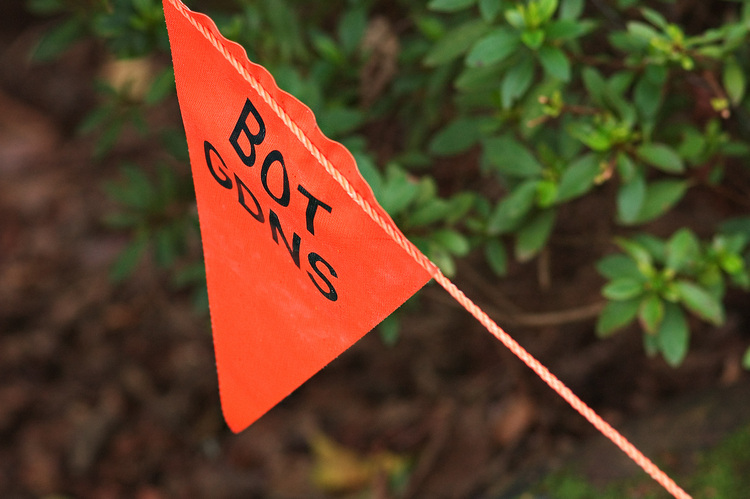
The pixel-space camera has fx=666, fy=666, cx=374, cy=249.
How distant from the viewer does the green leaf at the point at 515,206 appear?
1.16 metres

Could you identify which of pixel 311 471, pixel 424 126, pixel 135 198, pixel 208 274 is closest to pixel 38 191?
pixel 135 198

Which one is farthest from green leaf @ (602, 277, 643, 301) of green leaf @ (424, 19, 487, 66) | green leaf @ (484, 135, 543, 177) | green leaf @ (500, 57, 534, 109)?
green leaf @ (424, 19, 487, 66)

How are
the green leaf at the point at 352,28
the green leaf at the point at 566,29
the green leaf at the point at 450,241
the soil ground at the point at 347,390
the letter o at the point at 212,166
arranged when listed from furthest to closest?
the soil ground at the point at 347,390, the green leaf at the point at 352,28, the green leaf at the point at 450,241, the green leaf at the point at 566,29, the letter o at the point at 212,166

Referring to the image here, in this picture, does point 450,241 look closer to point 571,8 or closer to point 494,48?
point 494,48

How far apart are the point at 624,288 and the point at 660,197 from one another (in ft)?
0.65

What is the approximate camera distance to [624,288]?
112 centimetres

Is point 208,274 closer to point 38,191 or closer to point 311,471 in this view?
point 311,471

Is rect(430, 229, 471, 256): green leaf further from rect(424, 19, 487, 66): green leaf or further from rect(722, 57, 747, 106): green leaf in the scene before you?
rect(722, 57, 747, 106): green leaf

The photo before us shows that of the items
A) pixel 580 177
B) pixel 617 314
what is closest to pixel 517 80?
pixel 580 177

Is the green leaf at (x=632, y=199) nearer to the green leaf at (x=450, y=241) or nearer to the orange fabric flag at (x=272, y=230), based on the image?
the green leaf at (x=450, y=241)

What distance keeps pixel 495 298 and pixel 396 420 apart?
63 cm

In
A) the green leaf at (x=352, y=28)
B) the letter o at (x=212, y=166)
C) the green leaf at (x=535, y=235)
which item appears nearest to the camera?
the letter o at (x=212, y=166)

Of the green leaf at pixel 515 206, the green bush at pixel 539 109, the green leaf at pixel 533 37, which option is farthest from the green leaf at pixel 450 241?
the green leaf at pixel 533 37

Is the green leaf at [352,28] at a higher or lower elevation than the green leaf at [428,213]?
higher
